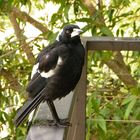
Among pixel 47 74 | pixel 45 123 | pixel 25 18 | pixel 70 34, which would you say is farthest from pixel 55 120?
pixel 25 18

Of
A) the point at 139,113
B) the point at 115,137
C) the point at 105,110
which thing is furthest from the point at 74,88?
the point at 115,137

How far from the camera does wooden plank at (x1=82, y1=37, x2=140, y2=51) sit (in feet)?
5.16

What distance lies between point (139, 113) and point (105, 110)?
0.23 meters

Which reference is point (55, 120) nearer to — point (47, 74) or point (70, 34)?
point (47, 74)

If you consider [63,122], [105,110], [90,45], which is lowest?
[105,110]

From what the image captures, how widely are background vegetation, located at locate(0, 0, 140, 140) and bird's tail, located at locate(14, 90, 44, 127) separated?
0.43 meters

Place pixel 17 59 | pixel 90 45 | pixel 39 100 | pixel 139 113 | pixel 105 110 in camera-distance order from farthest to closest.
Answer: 1. pixel 17 59
2. pixel 105 110
3. pixel 139 113
4. pixel 90 45
5. pixel 39 100

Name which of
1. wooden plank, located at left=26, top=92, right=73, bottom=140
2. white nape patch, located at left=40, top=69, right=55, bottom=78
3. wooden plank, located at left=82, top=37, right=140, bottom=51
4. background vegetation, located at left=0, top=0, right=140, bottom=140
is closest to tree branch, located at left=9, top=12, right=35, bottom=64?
background vegetation, located at left=0, top=0, right=140, bottom=140

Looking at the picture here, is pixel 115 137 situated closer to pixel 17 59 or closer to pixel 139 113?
pixel 139 113

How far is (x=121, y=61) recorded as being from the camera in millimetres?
2666

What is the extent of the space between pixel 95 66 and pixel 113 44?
82cm

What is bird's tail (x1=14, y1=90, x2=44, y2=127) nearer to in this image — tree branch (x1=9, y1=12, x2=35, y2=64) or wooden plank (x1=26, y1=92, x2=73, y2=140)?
wooden plank (x1=26, y1=92, x2=73, y2=140)

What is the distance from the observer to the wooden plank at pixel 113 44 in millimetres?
1573

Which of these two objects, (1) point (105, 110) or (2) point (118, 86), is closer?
(1) point (105, 110)
